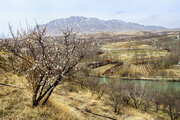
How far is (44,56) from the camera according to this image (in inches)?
250

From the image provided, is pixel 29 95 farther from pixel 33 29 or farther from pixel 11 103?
pixel 33 29

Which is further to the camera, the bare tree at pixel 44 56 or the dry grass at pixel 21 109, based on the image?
the bare tree at pixel 44 56

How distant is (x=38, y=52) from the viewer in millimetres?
7188

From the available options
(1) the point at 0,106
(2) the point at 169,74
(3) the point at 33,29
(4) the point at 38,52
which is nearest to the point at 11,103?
(1) the point at 0,106

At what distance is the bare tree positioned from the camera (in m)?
6.16

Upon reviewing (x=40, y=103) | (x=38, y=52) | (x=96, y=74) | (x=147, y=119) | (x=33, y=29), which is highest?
(x=33, y=29)

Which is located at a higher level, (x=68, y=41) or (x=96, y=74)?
(x=68, y=41)

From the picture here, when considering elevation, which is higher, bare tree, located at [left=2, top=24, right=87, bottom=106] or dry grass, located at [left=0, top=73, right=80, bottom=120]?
bare tree, located at [left=2, top=24, right=87, bottom=106]

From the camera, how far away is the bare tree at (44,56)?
243 inches

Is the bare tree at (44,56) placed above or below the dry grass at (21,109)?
above

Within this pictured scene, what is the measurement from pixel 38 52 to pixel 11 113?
3557 mm

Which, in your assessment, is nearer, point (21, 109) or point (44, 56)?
point (21, 109)

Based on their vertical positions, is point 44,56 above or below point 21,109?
above

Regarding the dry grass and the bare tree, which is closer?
the dry grass
